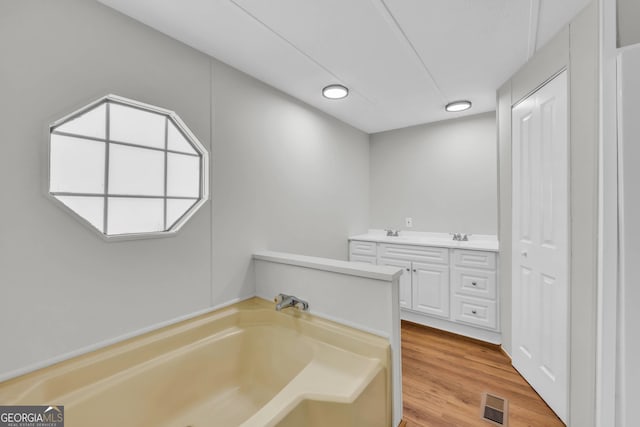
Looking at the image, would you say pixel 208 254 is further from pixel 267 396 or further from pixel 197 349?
pixel 267 396

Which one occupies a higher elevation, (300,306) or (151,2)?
(151,2)

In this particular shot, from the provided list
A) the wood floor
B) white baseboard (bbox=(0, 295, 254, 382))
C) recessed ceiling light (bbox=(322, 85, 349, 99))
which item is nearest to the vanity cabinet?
the wood floor

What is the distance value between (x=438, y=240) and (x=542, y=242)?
4.24ft

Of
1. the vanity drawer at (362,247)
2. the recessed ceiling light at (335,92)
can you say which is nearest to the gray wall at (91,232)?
the recessed ceiling light at (335,92)

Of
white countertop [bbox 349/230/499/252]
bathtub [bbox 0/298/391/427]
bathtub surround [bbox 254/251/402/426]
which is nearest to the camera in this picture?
bathtub [bbox 0/298/391/427]

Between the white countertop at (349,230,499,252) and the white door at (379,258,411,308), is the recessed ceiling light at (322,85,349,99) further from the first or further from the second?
the white door at (379,258,411,308)

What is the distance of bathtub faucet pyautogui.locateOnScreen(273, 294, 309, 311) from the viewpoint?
174 centimetres

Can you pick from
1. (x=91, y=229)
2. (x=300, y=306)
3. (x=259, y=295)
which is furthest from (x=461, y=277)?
(x=91, y=229)

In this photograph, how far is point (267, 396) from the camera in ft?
5.30

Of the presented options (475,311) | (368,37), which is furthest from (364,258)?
(368,37)

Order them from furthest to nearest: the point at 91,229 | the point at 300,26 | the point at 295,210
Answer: the point at 295,210 < the point at 300,26 < the point at 91,229

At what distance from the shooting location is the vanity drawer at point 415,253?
2.70 metres

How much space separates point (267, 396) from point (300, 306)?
555mm

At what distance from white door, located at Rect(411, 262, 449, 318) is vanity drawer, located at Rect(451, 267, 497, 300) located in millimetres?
91
